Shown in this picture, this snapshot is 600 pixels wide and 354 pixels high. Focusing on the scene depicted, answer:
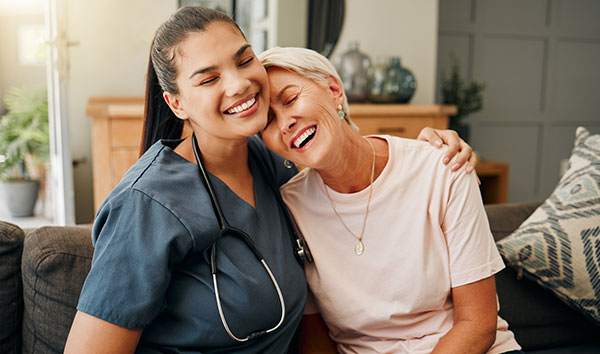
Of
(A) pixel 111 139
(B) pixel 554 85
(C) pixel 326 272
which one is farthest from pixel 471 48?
(C) pixel 326 272

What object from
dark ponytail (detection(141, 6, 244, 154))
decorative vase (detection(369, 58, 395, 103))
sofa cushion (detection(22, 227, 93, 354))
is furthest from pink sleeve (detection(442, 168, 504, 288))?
decorative vase (detection(369, 58, 395, 103))

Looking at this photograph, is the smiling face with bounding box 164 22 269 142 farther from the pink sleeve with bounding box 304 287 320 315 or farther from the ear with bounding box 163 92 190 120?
the pink sleeve with bounding box 304 287 320 315

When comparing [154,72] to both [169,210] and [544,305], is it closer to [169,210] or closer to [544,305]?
[169,210]

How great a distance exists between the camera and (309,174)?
146 cm

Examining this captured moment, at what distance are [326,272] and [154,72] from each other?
625mm

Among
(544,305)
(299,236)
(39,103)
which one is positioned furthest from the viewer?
(39,103)

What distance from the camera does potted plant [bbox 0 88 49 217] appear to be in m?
3.54

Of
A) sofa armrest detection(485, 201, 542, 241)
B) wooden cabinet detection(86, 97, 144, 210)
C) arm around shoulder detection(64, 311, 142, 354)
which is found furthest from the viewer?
wooden cabinet detection(86, 97, 144, 210)

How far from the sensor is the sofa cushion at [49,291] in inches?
48.9

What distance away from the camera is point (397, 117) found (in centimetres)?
327

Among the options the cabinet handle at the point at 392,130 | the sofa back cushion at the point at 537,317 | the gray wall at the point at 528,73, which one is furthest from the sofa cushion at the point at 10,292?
the gray wall at the point at 528,73

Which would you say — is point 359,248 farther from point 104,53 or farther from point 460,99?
point 460,99

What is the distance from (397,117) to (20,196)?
248 centimetres

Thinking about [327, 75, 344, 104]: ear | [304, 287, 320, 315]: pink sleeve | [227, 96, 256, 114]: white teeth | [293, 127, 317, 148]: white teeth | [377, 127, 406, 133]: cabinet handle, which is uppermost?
[327, 75, 344, 104]: ear
